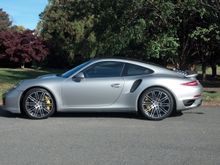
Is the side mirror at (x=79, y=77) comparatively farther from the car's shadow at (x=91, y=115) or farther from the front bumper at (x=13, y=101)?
the front bumper at (x=13, y=101)

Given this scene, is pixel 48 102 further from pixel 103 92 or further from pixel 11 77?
pixel 11 77

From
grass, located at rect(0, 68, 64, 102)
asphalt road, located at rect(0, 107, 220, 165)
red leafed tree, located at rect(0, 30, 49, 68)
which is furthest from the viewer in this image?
red leafed tree, located at rect(0, 30, 49, 68)

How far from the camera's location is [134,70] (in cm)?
1070

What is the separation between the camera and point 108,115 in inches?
434

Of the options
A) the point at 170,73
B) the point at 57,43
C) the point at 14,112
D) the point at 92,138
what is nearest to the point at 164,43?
the point at 170,73

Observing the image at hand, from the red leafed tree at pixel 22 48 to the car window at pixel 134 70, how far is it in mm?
47086

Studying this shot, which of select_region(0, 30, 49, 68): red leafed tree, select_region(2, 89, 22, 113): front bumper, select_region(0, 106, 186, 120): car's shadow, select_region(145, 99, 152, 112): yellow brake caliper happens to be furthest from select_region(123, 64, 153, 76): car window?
select_region(0, 30, 49, 68): red leafed tree

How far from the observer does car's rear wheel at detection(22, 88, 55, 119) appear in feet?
34.1

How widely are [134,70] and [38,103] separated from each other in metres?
Result: 2.14

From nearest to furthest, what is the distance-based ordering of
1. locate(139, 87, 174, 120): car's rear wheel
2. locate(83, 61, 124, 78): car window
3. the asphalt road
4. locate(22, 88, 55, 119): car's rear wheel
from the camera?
the asphalt road, locate(139, 87, 174, 120): car's rear wheel, locate(22, 88, 55, 119): car's rear wheel, locate(83, 61, 124, 78): car window

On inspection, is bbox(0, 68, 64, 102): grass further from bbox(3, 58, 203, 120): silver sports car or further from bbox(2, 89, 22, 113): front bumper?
bbox(3, 58, 203, 120): silver sports car

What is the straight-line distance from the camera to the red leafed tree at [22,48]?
57000 millimetres

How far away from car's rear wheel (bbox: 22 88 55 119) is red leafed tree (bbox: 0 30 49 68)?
4706 cm

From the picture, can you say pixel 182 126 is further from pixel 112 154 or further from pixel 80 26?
pixel 80 26
